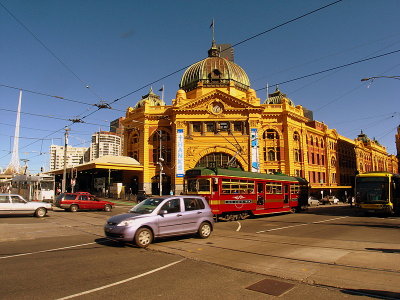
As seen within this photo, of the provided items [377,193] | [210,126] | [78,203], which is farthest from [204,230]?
[210,126]

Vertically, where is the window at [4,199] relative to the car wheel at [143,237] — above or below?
above

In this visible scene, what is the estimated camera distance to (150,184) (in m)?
47.7

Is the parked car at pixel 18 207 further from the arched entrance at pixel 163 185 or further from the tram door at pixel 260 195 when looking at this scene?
the arched entrance at pixel 163 185

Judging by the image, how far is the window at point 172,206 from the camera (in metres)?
10.4

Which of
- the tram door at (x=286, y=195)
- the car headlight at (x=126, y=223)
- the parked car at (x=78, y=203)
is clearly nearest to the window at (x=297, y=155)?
the tram door at (x=286, y=195)

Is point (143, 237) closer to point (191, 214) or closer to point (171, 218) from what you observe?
point (171, 218)

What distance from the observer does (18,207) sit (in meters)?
18.9

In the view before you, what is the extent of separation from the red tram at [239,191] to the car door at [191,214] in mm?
6736

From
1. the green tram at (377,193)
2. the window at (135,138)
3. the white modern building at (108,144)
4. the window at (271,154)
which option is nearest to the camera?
the green tram at (377,193)

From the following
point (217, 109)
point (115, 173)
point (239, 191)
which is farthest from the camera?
point (115, 173)

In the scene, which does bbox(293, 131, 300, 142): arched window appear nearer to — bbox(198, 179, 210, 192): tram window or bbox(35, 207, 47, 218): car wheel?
bbox(198, 179, 210, 192): tram window

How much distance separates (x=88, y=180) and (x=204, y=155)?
3091cm

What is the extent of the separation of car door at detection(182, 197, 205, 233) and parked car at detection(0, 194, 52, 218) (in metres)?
13.0

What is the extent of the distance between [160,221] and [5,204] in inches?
526
